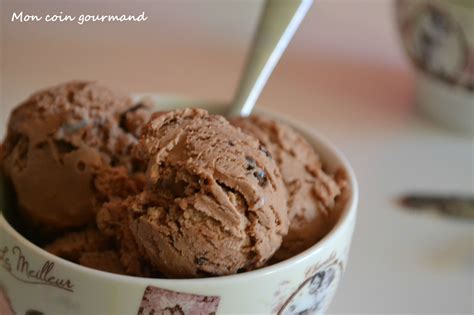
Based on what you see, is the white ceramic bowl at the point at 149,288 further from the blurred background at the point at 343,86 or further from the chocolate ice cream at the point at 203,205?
the blurred background at the point at 343,86

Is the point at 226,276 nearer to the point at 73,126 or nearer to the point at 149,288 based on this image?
the point at 149,288

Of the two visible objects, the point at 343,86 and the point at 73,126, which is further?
the point at 343,86

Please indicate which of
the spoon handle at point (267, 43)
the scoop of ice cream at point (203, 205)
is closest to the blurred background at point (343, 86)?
the spoon handle at point (267, 43)

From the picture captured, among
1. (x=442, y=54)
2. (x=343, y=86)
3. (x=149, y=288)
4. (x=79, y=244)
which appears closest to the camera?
(x=149, y=288)

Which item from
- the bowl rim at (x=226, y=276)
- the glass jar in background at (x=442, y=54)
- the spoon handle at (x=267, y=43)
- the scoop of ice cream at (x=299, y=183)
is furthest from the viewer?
the glass jar in background at (x=442, y=54)

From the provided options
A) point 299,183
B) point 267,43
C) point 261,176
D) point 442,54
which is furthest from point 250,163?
point 442,54

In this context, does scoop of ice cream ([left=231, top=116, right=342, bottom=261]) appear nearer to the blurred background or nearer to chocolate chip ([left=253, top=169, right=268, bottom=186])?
chocolate chip ([left=253, top=169, right=268, bottom=186])

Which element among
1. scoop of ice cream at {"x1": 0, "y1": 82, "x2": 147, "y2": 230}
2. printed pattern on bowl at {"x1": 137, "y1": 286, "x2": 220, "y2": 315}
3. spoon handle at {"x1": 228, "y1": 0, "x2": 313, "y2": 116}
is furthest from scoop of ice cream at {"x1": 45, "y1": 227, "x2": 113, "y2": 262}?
spoon handle at {"x1": 228, "y1": 0, "x2": 313, "y2": 116}
